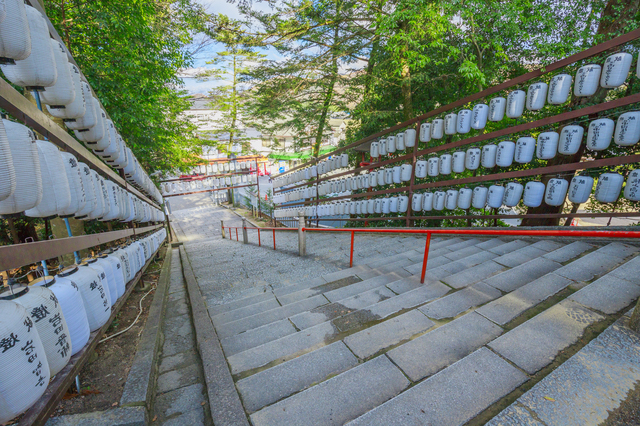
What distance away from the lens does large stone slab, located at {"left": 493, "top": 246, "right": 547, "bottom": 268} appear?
4.05m

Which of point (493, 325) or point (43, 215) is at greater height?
point (43, 215)

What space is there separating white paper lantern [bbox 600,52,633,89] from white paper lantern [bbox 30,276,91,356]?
792cm

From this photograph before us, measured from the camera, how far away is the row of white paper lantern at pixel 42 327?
133 cm

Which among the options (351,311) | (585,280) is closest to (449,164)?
(585,280)

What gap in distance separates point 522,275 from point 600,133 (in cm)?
355

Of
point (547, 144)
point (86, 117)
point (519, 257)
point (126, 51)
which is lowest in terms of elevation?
point (519, 257)

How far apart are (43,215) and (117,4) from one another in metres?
7.09

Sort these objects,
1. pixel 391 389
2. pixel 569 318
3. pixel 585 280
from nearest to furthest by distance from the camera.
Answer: pixel 391 389 → pixel 569 318 → pixel 585 280

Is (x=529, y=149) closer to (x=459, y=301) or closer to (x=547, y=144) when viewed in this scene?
(x=547, y=144)

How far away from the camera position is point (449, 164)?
7203mm

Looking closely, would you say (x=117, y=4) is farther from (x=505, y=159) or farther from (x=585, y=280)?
(x=585, y=280)

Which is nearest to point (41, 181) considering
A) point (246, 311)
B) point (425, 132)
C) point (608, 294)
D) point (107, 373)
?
point (107, 373)

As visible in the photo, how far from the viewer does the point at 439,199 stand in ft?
24.7

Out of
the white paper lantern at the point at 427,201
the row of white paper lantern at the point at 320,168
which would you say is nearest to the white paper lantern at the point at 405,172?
the white paper lantern at the point at 427,201
